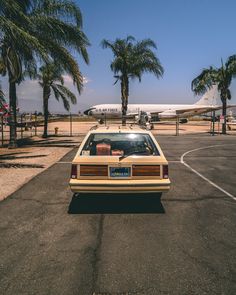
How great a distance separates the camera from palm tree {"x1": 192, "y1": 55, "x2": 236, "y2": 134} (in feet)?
98.3

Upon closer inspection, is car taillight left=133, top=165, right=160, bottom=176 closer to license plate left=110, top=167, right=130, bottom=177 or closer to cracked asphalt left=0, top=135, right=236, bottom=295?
license plate left=110, top=167, right=130, bottom=177

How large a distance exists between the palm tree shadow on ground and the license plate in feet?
2.62

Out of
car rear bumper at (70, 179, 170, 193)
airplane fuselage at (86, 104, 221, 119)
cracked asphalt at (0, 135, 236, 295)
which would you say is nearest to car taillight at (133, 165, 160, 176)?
car rear bumper at (70, 179, 170, 193)

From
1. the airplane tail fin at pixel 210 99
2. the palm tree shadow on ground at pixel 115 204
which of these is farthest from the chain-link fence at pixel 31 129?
the airplane tail fin at pixel 210 99

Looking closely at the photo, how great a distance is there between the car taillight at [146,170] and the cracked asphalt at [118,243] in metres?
0.80

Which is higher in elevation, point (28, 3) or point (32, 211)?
point (28, 3)

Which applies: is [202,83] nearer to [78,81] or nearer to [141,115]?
[141,115]

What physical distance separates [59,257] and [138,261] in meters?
1.06

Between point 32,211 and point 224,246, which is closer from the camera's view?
point 224,246

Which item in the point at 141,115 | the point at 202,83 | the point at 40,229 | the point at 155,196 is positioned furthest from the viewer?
the point at 141,115

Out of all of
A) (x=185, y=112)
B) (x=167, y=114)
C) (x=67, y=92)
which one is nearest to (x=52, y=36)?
(x=67, y=92)

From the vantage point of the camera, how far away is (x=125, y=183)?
5.74 m

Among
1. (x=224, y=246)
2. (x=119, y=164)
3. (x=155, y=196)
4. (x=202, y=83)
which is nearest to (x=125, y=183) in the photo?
(x=119, y=164)

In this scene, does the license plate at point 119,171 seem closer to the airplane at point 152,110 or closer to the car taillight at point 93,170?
the car taillight at point 93,170
